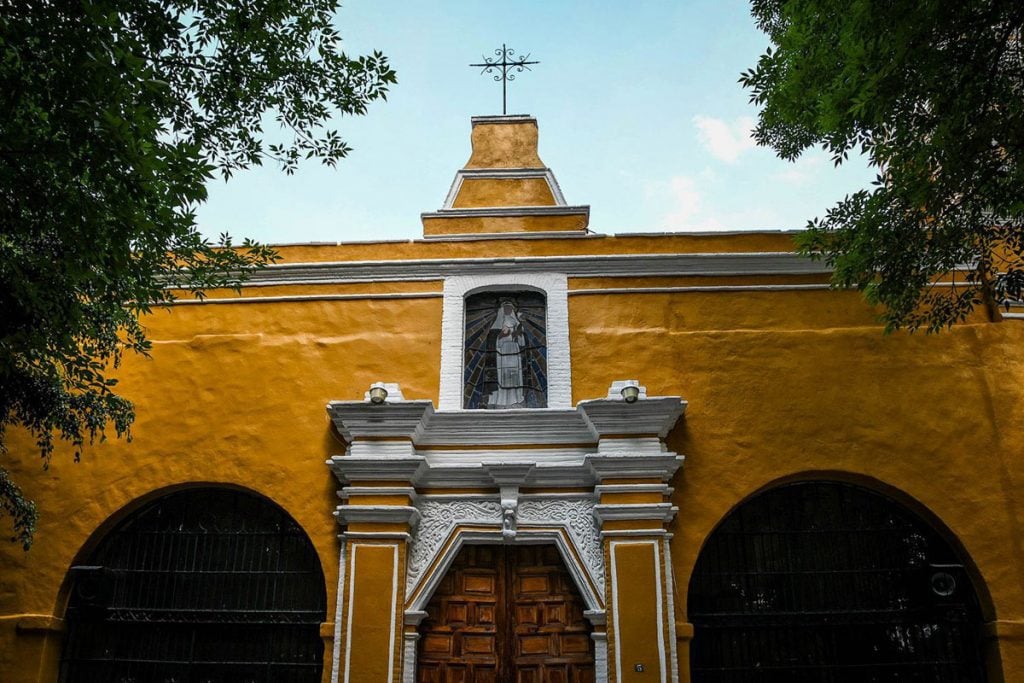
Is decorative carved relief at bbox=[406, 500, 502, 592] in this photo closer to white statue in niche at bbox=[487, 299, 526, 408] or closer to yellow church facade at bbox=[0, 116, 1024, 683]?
yellow church facade at bbox=[0, 116, 1024, 683]

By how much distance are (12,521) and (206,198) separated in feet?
15.2

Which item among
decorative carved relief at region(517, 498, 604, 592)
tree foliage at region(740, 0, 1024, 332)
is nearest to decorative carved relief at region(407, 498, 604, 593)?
decorative carved relief at region(517, 498, 604, 592)

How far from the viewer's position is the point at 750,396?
7.60m

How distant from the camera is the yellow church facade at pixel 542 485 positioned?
695 centimetres

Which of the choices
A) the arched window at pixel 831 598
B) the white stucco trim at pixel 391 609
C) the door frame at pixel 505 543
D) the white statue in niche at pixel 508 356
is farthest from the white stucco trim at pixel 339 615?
the arched window at pixel 831 598

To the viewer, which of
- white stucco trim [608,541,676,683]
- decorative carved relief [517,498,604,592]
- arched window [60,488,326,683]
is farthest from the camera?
arched window [60,488,326,683]

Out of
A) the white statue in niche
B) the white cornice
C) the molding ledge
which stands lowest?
the molding ledge

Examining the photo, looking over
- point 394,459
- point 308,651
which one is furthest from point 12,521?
point 394,459

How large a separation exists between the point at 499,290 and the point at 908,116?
4.07m

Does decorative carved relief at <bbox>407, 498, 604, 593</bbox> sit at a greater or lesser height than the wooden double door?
greater

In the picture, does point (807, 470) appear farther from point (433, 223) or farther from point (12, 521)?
point (12, 521)

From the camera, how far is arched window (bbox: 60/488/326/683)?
283 inches

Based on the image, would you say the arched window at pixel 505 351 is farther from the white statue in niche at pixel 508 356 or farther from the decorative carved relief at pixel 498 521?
the decorative carved relief at pixel 498 521

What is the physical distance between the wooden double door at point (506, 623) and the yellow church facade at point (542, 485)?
0.07 feet
